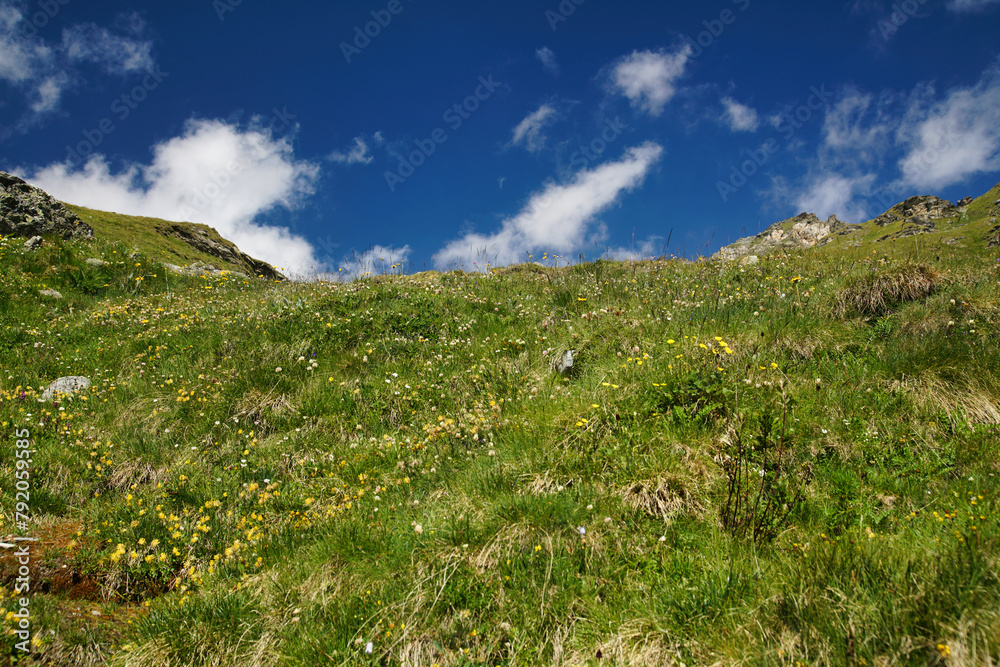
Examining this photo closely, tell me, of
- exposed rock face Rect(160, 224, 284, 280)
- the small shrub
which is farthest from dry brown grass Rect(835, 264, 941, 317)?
exposed rock face Rect(160, 224, 284, 280)

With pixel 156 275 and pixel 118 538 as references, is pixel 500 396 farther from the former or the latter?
pixel 156 275

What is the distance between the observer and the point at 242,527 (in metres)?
4.94

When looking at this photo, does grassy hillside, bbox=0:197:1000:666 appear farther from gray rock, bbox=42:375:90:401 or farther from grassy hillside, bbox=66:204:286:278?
grassy hillside, bbox=66:204:286:278

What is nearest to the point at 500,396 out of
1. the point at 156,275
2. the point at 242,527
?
the point at 242,527

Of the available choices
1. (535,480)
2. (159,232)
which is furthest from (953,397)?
(159,232)

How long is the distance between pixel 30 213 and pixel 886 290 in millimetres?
22338

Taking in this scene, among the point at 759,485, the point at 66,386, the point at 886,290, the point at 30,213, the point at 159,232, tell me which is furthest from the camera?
the point at 159,232

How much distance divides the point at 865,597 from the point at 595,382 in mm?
3472

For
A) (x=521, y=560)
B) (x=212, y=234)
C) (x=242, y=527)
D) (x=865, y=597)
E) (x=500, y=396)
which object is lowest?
(x=242, y=527)

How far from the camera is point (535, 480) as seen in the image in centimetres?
459

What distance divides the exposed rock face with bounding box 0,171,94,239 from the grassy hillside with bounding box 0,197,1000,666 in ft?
26.5

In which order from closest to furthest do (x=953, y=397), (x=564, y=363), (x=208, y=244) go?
(x=953, y=397) → (x=564, y=363) → (x=208, y=244)

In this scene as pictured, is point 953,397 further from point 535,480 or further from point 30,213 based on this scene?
point 30,213

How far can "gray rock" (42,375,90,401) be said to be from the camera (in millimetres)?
7344
